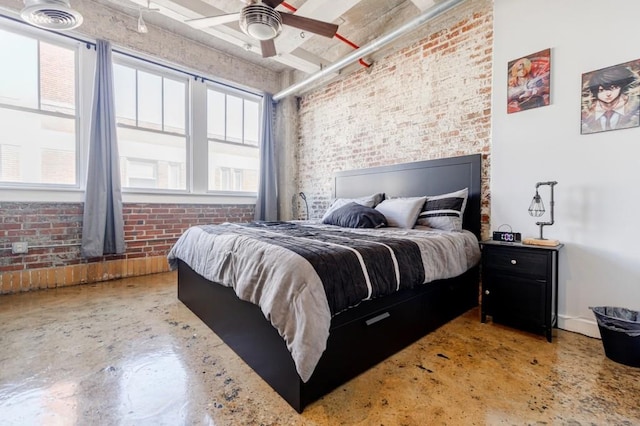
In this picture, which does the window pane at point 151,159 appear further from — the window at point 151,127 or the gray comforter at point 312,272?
the gray comforter at point 312,272

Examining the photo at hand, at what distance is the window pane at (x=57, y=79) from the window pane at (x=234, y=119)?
6.48 ft

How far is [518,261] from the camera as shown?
2.17 m

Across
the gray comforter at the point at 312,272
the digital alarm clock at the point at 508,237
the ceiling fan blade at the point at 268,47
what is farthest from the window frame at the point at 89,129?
the digital alarm clock at the point at 508,237

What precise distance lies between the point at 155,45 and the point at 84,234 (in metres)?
2.60

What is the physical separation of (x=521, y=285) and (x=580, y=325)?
57cm

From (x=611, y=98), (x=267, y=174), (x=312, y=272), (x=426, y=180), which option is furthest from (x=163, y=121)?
(x=611, y=98)

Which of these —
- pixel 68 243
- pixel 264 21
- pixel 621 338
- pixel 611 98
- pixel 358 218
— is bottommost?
pixel 621 338

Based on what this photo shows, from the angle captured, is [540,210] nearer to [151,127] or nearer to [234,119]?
[234,119]

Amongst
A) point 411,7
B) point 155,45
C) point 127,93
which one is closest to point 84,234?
point 127,93

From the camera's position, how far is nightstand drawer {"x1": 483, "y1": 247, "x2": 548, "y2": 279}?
6.77ft

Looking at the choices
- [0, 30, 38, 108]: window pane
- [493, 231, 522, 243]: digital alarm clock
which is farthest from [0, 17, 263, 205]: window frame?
[493, 231, 522, 243]: digital alarm clock

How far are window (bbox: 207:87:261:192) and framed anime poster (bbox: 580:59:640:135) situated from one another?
430cm

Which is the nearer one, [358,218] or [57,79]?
[358,218]

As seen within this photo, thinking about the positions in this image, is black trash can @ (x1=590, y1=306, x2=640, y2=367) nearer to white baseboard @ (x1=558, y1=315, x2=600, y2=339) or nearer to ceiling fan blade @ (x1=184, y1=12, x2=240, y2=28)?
white baseboard @ (x1=558, y1=315, x2=600, y2=339)
